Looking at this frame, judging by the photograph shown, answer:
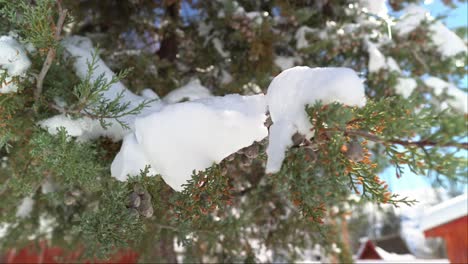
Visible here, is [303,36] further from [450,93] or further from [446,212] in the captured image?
[446,212]

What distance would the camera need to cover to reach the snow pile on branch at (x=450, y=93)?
16.8ft

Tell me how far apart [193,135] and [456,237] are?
18.4 ft

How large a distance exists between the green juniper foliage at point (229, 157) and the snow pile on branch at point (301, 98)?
0.17ft

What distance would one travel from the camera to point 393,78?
454 cm

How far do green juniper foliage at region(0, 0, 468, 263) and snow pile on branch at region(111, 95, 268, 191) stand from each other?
87 mm

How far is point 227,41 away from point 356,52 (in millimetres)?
1763

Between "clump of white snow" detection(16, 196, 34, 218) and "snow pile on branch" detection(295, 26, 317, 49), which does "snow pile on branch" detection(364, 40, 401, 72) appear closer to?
"snow pile on branch" detection(295, 26, 317, 49)

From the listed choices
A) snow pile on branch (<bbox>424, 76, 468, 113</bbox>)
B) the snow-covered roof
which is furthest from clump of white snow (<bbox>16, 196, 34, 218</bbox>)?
the snow-covered roof

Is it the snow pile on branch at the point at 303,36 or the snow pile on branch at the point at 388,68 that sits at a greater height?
the snow pile on branch at the point at 303,36

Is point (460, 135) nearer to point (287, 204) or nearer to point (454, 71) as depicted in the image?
point (287, 204)

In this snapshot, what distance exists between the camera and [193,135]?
199cm

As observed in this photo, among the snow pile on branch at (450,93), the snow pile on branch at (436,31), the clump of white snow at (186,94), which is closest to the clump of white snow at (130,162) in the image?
the clump of white snow at (186,94)

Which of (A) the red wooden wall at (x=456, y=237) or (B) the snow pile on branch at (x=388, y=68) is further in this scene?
(A) the red wooden wall at (x=456, y=237)

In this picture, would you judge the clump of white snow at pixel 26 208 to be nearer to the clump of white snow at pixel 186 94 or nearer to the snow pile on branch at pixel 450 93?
the clump of white snow at pixel 186 94
